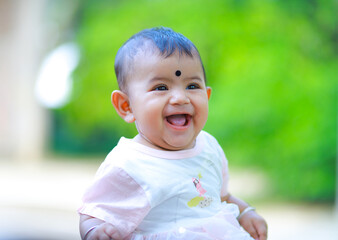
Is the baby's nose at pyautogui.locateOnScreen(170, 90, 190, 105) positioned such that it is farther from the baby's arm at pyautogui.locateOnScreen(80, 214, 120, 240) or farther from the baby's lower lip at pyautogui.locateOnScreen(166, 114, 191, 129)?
the baby's arm at pyautogui.locateOnScreen(80, 214, 120, 240)

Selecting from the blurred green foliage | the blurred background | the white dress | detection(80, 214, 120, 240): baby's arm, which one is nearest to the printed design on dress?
the white dress

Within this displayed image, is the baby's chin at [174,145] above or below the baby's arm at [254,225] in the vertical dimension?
above

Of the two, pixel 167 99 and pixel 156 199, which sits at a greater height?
pixel 167 99

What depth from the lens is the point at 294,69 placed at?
533 cm

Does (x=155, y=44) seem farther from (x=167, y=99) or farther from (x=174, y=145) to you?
(x=174, y=145)

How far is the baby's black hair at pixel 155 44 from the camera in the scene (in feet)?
4.10

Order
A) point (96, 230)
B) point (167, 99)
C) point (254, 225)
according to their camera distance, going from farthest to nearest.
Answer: point (254, 225) → point (167, 99) → point (96, 230)

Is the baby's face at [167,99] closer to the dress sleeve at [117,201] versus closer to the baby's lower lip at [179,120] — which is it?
the baby's lower lip at [179,120]

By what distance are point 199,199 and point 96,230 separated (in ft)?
0.90

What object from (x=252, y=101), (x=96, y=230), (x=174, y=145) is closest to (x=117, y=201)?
(x=96, y=230)

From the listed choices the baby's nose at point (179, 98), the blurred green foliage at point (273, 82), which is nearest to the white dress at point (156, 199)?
the baby's nose at point (179, 98)

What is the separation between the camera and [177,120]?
1266 mm

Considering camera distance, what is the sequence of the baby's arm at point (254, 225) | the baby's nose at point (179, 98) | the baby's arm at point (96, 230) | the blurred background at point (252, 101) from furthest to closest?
1. the blurred background at point (252, 101)
2. the baby's arm at point (254, 225)
3. the baby's nose at point (179, 98)
4. the baby's arm at point (96, 230)

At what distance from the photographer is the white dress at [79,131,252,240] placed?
1.17 metres
